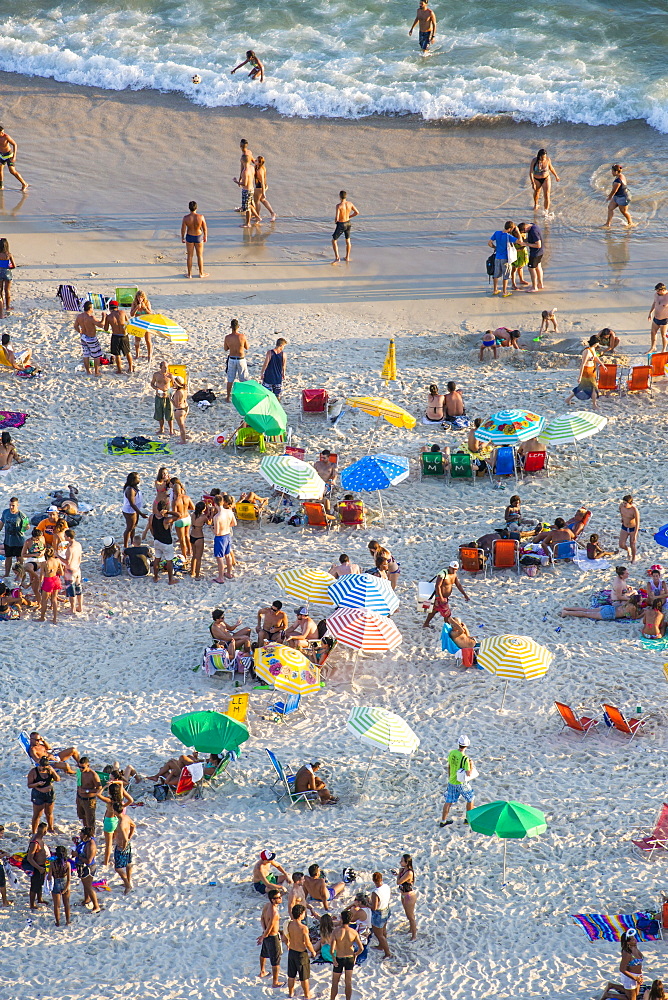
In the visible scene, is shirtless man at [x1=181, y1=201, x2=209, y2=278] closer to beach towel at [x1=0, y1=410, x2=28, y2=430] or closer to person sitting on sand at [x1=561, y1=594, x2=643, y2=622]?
beach towel at [x1=0, y1=410, x2=28, y2=430]

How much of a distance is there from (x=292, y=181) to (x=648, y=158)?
726 cm

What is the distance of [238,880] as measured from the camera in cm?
1471

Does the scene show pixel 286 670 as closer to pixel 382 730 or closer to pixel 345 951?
pixel 382 730

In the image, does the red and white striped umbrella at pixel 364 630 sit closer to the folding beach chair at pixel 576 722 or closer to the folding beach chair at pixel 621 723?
the folding beach chair at pixel 576 722

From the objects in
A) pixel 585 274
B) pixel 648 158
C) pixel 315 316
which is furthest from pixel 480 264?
pixel 648 158

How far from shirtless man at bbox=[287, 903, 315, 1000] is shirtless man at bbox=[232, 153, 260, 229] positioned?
659 inches

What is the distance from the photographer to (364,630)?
17.1 m

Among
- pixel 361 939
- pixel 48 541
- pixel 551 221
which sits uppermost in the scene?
pixel 551 221

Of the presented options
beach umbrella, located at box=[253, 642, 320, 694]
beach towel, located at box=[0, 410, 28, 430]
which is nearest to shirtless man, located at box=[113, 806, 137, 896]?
beach umbrella, located at box=[253, 642, 320, 694]

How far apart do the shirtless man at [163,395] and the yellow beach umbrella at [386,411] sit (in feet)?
9.13

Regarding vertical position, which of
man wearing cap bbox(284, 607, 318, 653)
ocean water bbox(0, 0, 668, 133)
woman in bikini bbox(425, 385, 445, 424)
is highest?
ocean water bbox(0, 0, 668, 133)

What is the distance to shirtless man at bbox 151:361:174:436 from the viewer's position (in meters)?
21.6

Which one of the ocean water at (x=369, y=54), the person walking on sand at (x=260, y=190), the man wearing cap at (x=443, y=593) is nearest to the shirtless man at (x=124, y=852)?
the man wearing cap at (x=443, y=593)

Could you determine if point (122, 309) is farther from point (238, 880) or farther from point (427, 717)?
point (238, 880)
